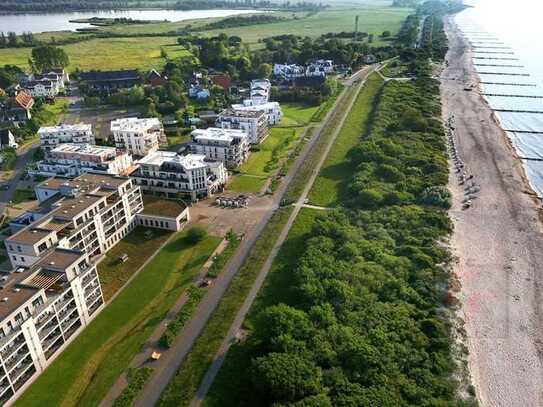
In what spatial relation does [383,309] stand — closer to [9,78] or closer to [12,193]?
[12,193]

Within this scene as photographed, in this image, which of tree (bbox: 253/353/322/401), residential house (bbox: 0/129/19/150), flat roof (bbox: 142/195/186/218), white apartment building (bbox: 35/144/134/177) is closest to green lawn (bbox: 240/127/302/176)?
Result: flat roof (bbox: 142/195/186/218)

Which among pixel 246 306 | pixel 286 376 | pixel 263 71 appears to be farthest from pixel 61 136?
pixel 263 71

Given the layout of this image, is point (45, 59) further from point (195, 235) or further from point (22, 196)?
point (195, 235)

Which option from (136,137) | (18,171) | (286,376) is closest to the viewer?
(286,376)

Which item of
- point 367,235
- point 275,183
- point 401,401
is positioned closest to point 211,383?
point 401,401

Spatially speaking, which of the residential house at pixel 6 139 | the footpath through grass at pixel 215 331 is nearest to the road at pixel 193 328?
the footpath through grass at pixel 215 331

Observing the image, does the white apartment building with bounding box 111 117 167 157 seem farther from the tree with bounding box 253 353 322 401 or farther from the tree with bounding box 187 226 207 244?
the tree with bounding box 253 353 322 401
